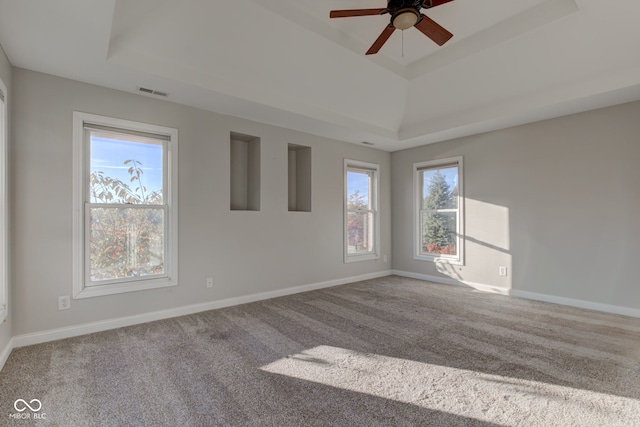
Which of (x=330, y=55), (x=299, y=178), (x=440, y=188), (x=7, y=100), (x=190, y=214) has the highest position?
(x=330, y=55)

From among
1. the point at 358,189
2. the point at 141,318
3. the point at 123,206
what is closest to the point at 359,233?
the point at 358,189

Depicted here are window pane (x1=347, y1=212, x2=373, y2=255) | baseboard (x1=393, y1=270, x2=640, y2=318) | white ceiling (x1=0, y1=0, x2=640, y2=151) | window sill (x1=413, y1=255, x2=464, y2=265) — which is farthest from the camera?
window pane (x1=347, y1=212, x2=373, y2=255)

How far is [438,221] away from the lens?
5492mm

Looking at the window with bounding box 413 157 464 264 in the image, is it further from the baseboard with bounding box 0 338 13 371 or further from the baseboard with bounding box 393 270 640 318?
the baseboard with bounding box 0 338 13 371

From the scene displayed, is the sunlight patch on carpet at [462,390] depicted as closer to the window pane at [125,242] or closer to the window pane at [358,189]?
the window pane at [125,242]

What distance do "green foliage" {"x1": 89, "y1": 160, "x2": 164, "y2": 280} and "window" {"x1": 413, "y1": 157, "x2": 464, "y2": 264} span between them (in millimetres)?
4342

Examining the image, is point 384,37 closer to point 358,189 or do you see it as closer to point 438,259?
point 358,189

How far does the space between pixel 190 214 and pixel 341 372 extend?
8.27 ft

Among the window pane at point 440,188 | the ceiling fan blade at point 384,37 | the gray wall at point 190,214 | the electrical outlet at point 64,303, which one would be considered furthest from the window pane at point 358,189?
the electrical outlet at point 64,303

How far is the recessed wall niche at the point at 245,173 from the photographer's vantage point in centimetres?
441

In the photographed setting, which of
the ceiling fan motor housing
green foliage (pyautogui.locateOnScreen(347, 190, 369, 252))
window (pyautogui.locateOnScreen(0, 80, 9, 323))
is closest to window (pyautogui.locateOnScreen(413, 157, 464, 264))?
green foliage (pyautogui.locateOnScreen(347, 190, 369, 252))

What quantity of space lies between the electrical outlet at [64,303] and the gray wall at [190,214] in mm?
44

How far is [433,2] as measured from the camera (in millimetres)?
2283

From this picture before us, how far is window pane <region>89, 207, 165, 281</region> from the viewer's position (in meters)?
3.13
